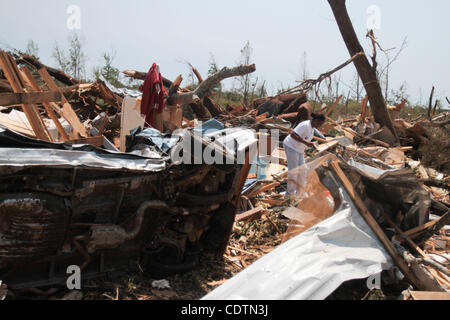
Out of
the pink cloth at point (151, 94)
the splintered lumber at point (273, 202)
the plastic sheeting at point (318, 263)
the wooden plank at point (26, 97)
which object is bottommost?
the plastic sheeting at point (318, 263)

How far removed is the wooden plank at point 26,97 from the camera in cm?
339

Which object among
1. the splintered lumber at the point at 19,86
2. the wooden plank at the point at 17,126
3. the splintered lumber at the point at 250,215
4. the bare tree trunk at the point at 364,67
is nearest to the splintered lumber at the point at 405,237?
the splintered lumber at the point at 250,215

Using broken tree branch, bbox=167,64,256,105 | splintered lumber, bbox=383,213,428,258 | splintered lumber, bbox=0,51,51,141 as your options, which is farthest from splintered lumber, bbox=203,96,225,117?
splintered lumber, bbox=383,213,428,258

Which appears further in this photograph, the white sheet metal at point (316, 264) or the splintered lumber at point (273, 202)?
the splintered lumber at point (273, 202)

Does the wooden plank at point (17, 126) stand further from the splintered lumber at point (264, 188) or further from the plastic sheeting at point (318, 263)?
the plastic sheeting at point (318, 263)

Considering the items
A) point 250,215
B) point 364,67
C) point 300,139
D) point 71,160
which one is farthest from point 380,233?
point 364,67

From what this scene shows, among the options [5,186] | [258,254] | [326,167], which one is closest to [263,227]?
[258,254]

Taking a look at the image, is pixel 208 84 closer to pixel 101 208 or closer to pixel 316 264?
pixel 101 208

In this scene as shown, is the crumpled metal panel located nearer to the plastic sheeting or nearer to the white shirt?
the plastic sheeting

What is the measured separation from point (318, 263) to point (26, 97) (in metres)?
3.23

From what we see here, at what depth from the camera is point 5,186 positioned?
2.55m

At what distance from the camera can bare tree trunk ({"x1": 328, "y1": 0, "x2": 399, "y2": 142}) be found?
10461mm

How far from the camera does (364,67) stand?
10695 mm

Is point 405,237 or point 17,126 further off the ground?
point 17,126
